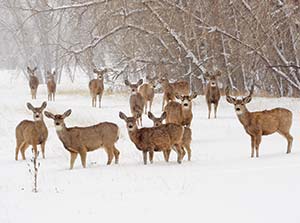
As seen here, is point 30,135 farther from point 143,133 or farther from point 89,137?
point 143,133

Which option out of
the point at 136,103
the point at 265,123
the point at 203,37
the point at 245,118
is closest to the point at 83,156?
the point at 245,118

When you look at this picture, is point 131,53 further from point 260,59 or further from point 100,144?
point 100,144

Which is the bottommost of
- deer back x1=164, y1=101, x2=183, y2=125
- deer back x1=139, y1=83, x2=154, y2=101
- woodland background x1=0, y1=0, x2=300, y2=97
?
deer back x1=164, y1=101, x2=183, y2=125

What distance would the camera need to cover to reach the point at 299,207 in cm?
755

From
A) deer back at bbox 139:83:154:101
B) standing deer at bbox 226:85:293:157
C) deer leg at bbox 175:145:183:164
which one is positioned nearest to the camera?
deer leg at bbox 175:145:183:164

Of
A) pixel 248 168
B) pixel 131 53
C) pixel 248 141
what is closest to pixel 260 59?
pixel 131 53

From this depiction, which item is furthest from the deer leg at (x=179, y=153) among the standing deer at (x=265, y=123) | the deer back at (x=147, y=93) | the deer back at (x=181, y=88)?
the deer back at (x=181, y=88)

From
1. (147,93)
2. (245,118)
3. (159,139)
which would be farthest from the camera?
(147,93)

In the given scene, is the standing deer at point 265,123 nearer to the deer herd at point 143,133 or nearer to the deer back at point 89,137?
the deer herd at point 143,133

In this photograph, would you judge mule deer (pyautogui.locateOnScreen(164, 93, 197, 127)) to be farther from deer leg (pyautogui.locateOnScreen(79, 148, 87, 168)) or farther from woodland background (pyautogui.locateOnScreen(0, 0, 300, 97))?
woodland background (pyautogui.locateOnScreen(0, 0, 300, 97))

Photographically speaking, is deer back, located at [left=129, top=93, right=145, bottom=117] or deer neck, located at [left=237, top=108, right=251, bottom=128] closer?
deer neck, located at [left=237, top=108, right=251, bottom=128]

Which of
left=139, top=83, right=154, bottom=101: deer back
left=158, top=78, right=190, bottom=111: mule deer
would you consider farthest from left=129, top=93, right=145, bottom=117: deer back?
left=158, top=78, right=190, bottom=111: mule deer

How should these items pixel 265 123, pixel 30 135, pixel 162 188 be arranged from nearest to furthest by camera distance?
pixel 162 188 < pixel 265 123 < pixel 30 135

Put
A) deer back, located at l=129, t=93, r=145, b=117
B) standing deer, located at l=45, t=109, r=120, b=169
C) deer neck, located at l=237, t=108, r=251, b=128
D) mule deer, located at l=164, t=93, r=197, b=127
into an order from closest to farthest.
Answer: standing deer, located at l=45, t=109, r=120, b=169
deer neck, located at l=237, t=108, r=251, b=128
mule deer, located at l=164, t=93, r=197, b=127
deer back, located at l=129, t=93, r=145, b=117
